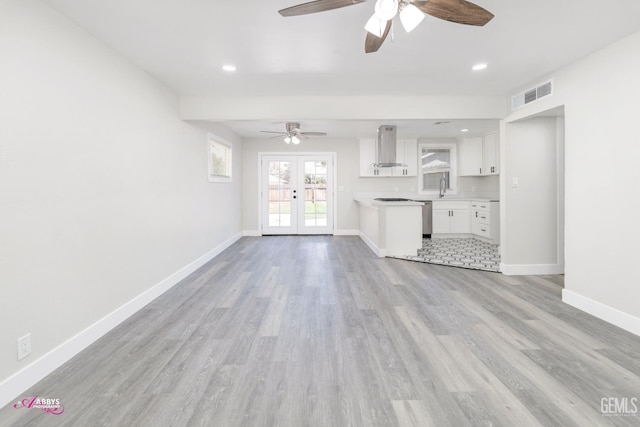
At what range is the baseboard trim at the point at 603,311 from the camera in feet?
7.98

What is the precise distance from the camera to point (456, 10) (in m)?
1.63

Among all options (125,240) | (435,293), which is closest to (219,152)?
(125,240)

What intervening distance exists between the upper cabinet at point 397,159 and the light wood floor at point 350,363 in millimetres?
4158

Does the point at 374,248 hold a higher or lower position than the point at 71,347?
higher

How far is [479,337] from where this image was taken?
2.35m

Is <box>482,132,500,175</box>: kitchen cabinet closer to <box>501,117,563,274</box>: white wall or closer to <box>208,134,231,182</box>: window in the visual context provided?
<box>501,117,563,274</box>: white wall

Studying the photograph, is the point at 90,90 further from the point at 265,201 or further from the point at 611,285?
the point at 265,201

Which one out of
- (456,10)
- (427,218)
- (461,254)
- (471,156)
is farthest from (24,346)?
(471,156)

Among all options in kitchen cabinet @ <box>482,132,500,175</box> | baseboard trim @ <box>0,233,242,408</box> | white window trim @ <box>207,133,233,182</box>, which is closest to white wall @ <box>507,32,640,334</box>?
kitchen cabinet @ <box>482,132,500,175</box>

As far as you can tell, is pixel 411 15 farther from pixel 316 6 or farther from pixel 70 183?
pixel 70 183

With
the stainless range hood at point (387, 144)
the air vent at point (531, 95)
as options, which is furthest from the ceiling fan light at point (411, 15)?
the stainless range hood at point (387, 144)

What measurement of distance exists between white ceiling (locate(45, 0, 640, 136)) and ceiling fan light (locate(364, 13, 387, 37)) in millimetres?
417

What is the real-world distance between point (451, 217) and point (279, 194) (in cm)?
400

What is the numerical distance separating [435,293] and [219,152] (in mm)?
4305
